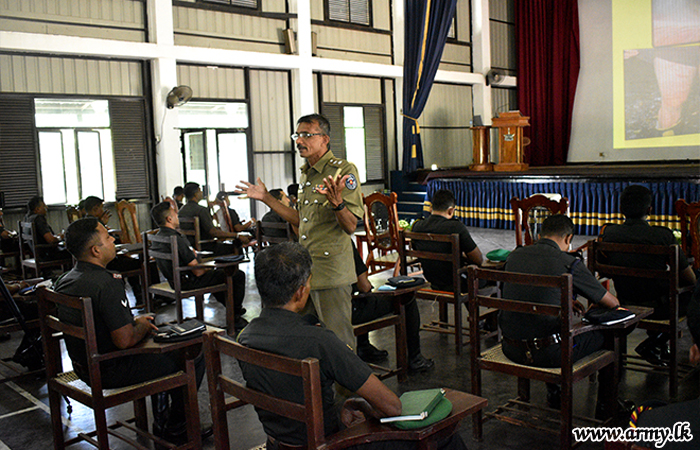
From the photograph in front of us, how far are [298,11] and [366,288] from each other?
753cm

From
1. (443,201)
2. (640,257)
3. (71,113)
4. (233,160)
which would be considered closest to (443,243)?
(443,201)

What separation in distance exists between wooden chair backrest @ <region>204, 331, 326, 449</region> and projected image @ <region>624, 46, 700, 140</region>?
11.1 meters

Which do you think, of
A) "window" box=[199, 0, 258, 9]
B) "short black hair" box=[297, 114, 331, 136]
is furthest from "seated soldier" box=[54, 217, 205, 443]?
"window" box=[199, 0, 258, 9]

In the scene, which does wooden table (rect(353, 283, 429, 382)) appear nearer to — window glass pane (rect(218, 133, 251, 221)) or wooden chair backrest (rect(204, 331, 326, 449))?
wooden chair backrest (rect(204, 331, 326, 449))

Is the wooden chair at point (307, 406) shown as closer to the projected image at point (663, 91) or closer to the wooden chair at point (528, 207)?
the wooden chair at point (528, 207)

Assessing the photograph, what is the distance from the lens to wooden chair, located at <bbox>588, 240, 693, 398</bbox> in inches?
119

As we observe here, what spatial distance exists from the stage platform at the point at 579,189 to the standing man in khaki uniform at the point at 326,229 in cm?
477

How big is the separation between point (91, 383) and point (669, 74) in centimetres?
1127

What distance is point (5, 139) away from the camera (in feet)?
23.9

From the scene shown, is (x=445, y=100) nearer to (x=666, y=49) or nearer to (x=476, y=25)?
(x=476, y=25)

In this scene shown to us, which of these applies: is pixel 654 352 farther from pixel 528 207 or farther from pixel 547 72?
pixel 547 72

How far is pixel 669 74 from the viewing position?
10.8m

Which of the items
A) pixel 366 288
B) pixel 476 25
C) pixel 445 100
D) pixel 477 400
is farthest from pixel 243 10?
pixel 477 400

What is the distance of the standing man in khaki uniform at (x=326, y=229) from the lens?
2.76 meters
